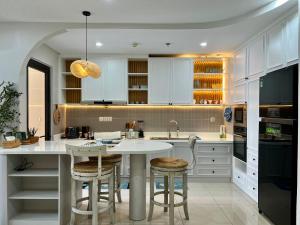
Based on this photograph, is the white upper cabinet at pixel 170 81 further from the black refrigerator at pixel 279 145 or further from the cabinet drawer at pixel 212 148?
the black refrigerator at pixel 279 145

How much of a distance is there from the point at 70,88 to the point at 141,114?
5.44 ft

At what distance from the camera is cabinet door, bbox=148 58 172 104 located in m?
5.00

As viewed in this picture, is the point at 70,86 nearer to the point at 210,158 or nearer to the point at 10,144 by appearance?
the point at 10,144

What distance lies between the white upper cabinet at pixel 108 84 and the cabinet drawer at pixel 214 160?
2121 millimetres

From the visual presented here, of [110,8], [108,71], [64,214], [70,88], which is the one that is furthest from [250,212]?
[70,88]

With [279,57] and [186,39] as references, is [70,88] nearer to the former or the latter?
[186,39]

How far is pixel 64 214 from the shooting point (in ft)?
9.55

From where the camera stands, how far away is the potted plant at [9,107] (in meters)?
2.99

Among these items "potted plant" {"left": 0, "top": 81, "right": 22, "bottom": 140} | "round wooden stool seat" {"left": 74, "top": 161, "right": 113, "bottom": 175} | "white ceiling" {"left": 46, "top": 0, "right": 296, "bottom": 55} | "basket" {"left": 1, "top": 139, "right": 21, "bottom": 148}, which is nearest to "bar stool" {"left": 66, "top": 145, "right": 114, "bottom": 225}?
"round wooden stool seat" {"left": 74, "top": 161, "right": 113, "bottom": 175}

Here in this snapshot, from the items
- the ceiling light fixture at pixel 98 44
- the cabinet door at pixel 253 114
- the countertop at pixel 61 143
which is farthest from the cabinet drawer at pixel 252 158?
the ceiling light fixture at pixel 98 44

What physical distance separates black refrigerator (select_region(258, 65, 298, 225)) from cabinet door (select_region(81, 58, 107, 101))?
3.15 m

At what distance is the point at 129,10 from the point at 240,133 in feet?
9.25

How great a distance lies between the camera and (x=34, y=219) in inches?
111

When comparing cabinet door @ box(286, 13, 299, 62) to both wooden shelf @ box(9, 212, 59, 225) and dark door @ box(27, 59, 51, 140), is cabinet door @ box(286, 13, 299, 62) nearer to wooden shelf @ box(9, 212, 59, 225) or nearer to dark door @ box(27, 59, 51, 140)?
wooden shelf @ box(9, 212, 59, 225)
